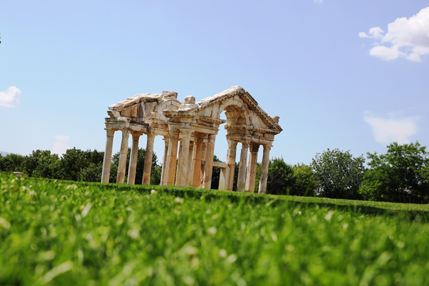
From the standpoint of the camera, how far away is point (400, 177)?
196 ft

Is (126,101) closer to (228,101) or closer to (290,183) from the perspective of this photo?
(228,101)

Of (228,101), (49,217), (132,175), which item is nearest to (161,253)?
(49,217)

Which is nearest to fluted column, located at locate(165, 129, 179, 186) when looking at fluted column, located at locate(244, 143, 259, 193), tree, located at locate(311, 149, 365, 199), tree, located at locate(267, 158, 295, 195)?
fluted column, located at locate(244, 143, 259, 193)

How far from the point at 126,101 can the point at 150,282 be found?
1083 inches

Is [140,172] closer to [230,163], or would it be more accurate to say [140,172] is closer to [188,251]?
[230,163]

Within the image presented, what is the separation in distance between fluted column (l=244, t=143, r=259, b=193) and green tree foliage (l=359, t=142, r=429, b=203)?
33334 mm

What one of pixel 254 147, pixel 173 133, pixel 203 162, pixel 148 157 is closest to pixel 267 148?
pixel 254 147

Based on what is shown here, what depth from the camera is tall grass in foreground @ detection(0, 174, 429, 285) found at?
241 cm

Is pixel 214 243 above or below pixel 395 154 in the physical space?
below

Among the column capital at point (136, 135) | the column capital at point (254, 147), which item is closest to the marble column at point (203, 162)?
the column capital at point (254, 147)

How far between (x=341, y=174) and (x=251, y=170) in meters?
43.2

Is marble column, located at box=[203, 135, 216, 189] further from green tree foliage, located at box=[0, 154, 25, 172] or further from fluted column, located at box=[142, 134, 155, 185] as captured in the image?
green tree foliage, located at box=[0, 154, 25, 172]

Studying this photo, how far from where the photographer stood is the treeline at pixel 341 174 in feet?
193

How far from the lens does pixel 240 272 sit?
2.65 meters
